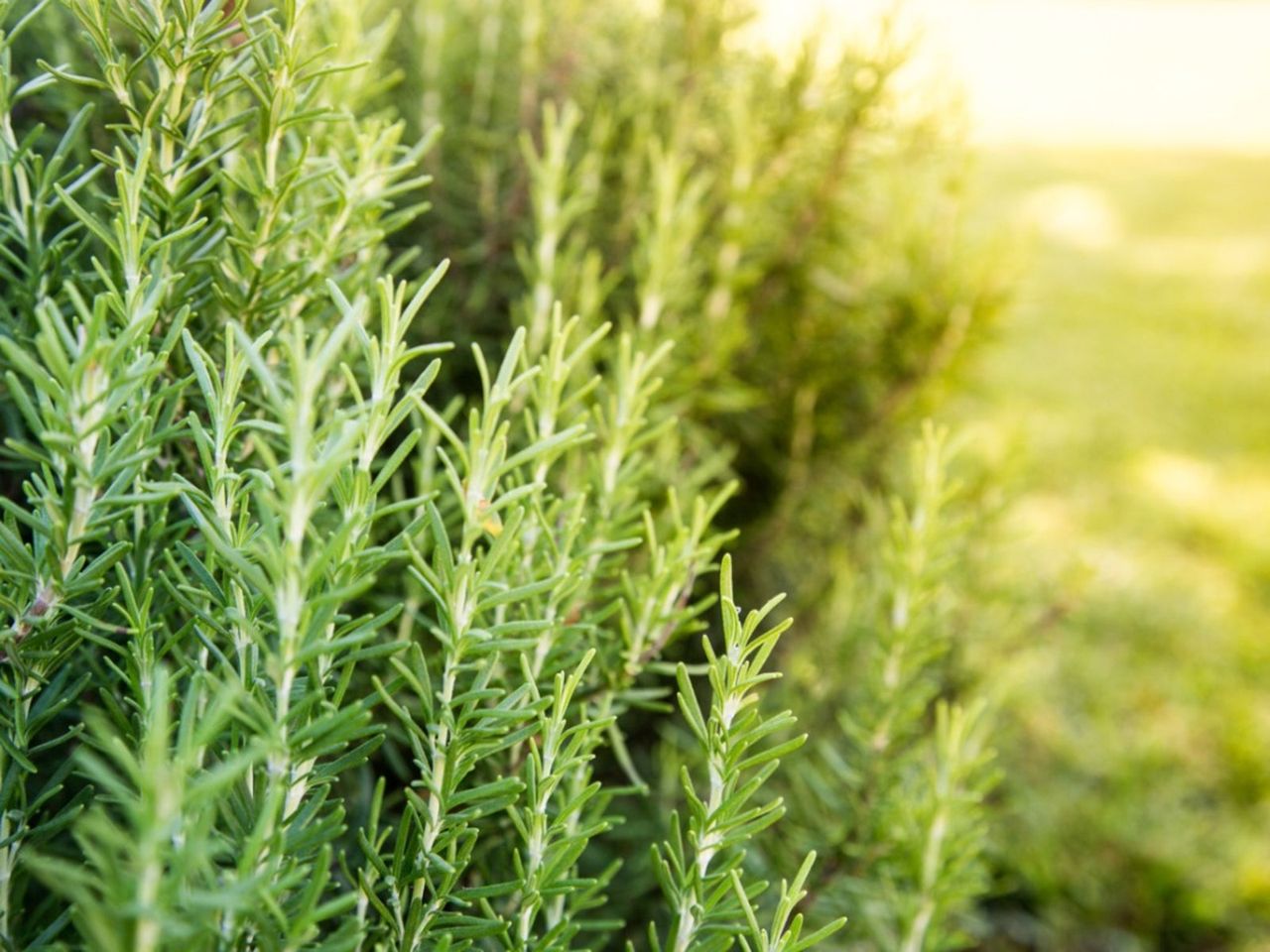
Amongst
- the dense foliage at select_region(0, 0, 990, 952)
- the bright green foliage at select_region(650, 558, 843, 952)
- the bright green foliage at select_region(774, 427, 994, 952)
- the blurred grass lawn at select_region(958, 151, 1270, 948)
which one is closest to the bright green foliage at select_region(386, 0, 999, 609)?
the dense foliage at select_region(0, 0, 990, 952)

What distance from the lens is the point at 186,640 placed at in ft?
2.16

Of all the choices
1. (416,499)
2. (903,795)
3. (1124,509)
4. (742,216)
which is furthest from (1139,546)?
(416,499)

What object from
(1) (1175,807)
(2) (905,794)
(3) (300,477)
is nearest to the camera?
(3) (300,477)

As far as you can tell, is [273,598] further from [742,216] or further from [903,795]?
[742,216]

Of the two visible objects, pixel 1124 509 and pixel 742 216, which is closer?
pixel 742 216

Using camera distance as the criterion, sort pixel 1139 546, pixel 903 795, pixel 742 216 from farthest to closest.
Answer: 1. pixel 1139 546
2. pixel 742 216
3. pixel 903 795

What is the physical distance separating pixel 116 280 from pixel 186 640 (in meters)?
0.23

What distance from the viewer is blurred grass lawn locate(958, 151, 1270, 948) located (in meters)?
1.81

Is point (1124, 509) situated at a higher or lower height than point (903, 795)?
lower

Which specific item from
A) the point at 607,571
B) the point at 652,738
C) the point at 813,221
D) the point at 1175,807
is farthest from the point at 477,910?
the point at 1175,807

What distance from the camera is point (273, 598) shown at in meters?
0.42

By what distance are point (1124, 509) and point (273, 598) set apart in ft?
11.7

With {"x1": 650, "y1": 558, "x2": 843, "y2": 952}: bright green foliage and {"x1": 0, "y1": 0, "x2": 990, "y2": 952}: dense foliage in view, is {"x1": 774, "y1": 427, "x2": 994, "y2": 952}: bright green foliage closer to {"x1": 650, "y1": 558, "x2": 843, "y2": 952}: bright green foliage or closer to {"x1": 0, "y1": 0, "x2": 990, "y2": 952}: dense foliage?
{"x1": 0, "y1": 0, "x2": 990, "y2": 952}: dense foliage

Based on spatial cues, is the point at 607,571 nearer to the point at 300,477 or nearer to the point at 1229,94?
the point at 300,477
